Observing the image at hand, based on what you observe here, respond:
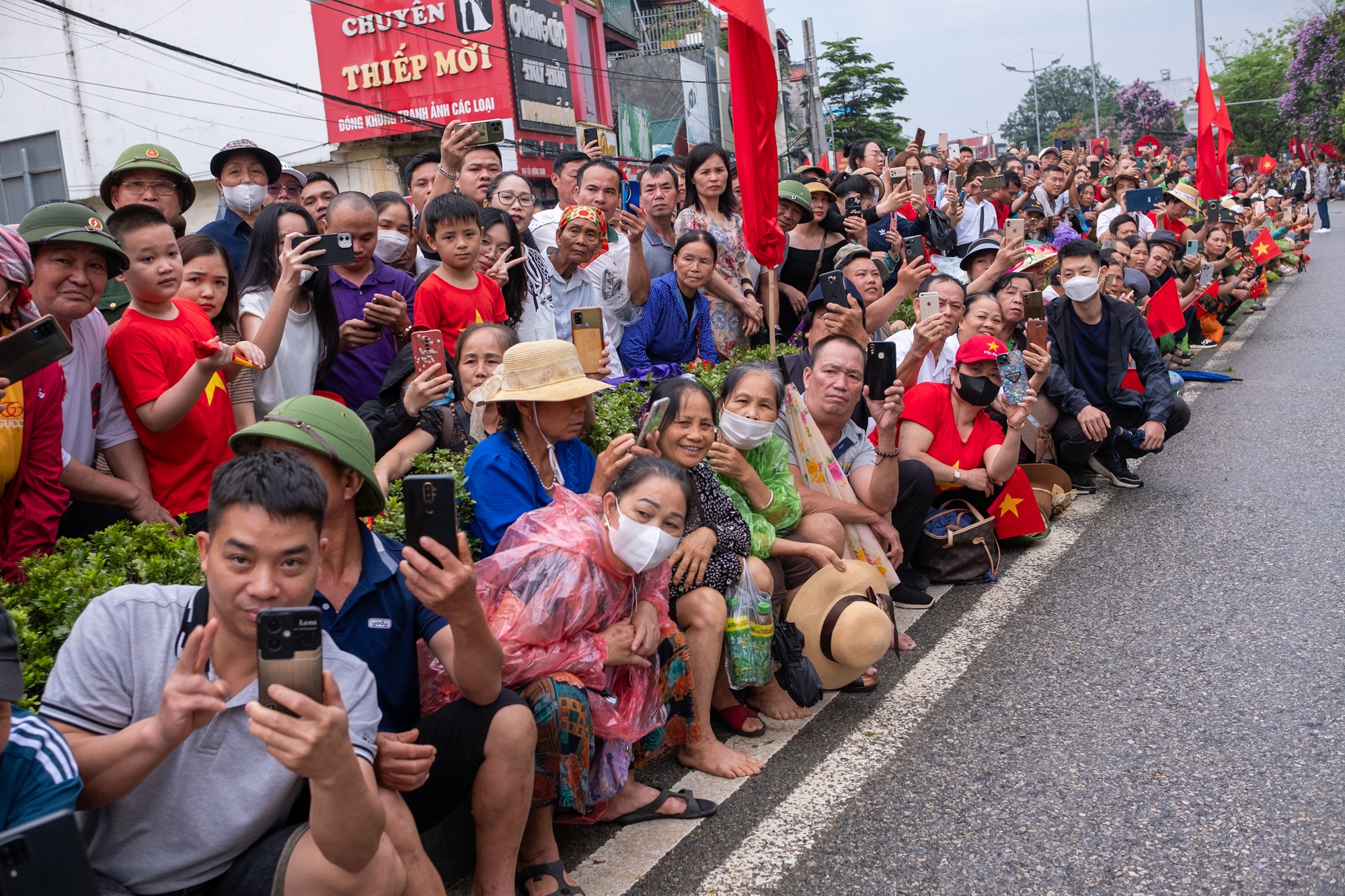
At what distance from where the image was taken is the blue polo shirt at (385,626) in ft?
8.96

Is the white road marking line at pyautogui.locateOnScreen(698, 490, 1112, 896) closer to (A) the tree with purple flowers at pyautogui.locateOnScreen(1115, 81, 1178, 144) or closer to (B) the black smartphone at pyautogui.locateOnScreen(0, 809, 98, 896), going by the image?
(B) the black smartphone at pyautogui.locateOnScreen(0, 809, 98, 896)

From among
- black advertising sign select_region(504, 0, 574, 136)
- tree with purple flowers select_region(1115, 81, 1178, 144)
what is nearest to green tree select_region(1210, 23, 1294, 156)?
tree with purple flowers select_region(1115, 81, 1178, 144)

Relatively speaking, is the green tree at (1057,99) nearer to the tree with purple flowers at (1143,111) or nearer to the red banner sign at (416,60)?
the tree with purple flowers at (1143,111)

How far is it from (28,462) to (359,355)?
5.72ft

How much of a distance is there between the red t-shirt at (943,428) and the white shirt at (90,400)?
378cm

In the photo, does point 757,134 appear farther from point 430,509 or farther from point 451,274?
point 430,509

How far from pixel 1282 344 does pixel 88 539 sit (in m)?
12.7

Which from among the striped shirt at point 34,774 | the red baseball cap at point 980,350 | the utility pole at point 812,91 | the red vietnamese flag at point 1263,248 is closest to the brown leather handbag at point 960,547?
the red baseball cap at point 980,350

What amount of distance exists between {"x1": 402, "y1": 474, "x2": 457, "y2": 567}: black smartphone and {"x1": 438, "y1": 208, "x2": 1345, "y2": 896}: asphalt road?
1299mm

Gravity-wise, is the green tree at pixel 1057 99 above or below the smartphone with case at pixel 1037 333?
above

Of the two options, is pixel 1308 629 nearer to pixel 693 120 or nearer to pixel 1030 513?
pixel 1030 513

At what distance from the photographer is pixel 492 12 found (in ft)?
77.8

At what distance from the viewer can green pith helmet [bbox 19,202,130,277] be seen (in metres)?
3.48

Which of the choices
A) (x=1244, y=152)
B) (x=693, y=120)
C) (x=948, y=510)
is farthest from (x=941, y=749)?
(x=1244, y=152)
